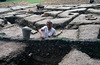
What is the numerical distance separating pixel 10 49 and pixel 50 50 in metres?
1.10

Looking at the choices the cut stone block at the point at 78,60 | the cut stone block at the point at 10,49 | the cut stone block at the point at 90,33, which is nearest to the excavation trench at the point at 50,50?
the cut stone block at the point at 10,49

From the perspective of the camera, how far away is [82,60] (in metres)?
3.25

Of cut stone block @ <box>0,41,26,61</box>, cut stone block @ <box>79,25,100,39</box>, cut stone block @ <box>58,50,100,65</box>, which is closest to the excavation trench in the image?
cut stone block @ <box>0,41,26,61</box>

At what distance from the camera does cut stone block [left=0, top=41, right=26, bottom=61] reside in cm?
374

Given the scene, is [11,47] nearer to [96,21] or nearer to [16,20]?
[96,21]

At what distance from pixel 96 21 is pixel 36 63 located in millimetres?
3163

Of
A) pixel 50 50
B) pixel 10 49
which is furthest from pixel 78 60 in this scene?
pixel 10 49

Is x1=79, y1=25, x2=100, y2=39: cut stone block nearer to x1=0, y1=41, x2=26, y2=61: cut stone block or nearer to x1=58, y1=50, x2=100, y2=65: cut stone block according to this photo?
x1=58, y1=50, x2=100, y2=65: cut stone block

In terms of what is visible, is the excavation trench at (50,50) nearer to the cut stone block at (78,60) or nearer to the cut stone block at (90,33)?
the cut stone block at (78,60)

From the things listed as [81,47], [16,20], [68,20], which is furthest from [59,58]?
[16,20]

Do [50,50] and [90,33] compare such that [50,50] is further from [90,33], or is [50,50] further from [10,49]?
[90,33]

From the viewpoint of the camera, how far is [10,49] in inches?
160

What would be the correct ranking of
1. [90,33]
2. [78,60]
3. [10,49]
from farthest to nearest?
1. [90,33]
2. [10,49]
3. [78,60]

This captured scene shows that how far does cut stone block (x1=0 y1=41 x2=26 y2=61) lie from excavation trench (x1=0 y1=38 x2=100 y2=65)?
0.28 feet
